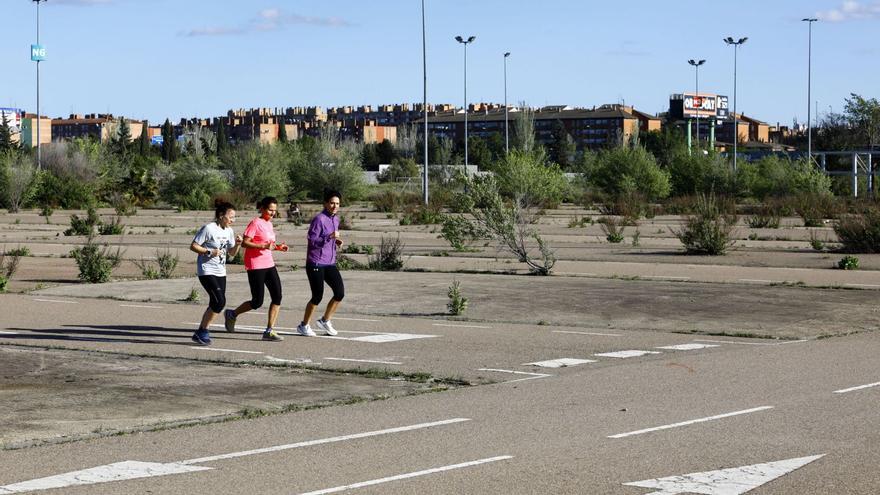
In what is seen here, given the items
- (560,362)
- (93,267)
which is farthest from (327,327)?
(93,267)

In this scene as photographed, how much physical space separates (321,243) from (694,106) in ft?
462

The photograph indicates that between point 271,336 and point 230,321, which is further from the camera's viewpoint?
point 230,321

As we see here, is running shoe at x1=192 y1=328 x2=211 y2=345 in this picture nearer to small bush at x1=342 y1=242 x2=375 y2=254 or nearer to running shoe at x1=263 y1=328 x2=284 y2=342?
running shoe at x1=263 y1=328 x2=284 y2=342

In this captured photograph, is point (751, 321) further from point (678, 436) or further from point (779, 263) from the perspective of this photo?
point (779, 263)

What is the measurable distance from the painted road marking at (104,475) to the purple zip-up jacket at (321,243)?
765 centimetres

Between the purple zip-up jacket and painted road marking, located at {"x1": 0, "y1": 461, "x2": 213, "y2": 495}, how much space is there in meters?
7.65

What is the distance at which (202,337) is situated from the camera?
15.3 meters

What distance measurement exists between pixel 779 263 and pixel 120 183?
57317 millimetres

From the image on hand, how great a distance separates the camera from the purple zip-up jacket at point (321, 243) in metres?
16.1

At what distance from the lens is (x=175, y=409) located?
10.9m

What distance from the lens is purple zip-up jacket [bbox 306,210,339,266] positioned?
52.9 ft

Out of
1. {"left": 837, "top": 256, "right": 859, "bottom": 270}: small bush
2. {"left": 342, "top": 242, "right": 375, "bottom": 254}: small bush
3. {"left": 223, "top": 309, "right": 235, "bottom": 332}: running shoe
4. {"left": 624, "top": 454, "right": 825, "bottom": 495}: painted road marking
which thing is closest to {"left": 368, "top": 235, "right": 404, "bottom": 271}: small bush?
{"left": 342, "top": 242, "right": 375, "bottom": 254}: small bush

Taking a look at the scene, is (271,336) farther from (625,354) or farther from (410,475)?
(410,475)

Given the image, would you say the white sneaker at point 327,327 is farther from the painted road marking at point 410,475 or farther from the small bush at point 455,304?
the painted road marking at point 410,475
